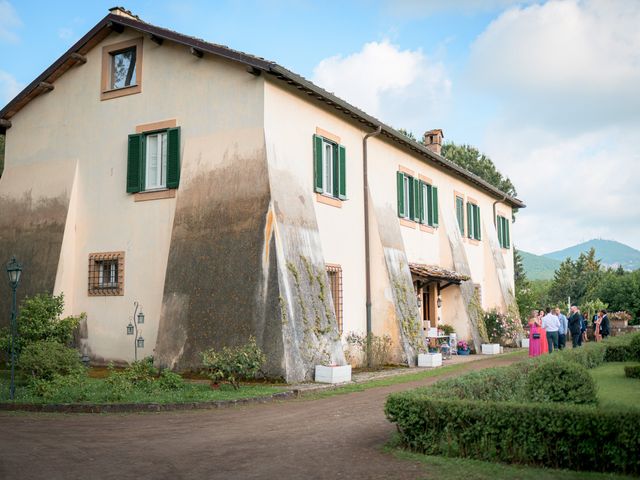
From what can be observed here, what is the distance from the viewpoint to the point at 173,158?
15.7 metres

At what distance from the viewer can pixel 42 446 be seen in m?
8.13

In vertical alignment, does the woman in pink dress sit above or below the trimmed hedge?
above

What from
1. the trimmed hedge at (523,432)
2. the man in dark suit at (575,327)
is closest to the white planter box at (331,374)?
the trimmed hedge at (523,432)

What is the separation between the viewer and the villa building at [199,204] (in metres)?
14.1

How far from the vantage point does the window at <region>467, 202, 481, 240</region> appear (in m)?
27.8

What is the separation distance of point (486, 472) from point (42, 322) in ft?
40.4

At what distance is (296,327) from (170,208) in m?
4.41

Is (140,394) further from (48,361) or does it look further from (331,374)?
(331,374)

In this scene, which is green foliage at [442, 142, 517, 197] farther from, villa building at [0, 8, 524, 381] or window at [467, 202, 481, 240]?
villa building at [0, 8, 524, 381]

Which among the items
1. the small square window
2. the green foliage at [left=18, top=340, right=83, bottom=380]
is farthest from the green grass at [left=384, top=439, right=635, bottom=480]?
the small square window

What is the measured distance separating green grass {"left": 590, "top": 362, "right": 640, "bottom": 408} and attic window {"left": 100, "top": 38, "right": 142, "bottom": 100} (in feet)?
41.5

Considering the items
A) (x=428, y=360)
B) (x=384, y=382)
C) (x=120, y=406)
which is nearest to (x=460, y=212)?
(x=428, y=360)

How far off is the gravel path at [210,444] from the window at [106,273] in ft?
18.9

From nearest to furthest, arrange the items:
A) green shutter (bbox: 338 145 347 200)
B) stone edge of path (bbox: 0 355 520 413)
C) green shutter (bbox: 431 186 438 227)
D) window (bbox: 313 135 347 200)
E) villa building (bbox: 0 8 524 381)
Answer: stone edge of path (bbox: 0 355 520 413)
villa building (bbox: 0 8 524 381)
window (bbox: 313 135 347 200)
green shutter (bbox: 338 145 347 200)
green shutter (bbox: 431 186 438 227)
